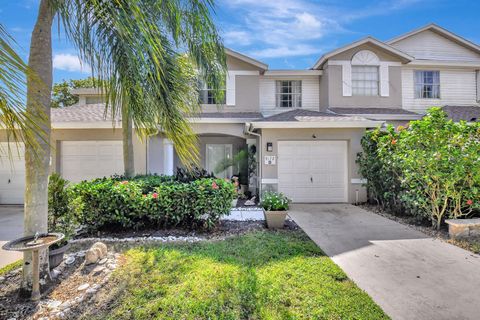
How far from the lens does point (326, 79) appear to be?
41.5ft

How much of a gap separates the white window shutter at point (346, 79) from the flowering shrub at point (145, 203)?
9053 mm

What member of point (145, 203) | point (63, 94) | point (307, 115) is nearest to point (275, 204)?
point (145, 203)

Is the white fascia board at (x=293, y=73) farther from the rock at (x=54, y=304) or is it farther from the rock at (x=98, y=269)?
the rock at (x=54, y=304)

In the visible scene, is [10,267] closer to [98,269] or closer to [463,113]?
[98,269]

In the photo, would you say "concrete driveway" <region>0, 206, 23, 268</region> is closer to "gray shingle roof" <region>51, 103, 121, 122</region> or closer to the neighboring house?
the neighboring house

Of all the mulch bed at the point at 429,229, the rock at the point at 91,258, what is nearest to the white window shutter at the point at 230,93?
the mulch bed at the point at 429,229

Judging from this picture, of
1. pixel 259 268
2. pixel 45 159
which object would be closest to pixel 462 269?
pixel 259 268

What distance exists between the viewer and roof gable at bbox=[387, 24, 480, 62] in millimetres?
13945

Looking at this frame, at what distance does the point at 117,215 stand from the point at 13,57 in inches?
221

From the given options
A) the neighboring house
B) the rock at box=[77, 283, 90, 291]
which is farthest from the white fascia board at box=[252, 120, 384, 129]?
the rock at box=[77, 283, 90, 291]

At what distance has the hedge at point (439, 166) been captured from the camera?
20.5ft

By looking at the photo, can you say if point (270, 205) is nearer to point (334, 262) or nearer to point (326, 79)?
point (334, 262)

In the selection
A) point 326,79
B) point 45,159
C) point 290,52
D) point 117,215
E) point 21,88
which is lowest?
point 117,215

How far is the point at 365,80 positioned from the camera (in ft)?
41.9
